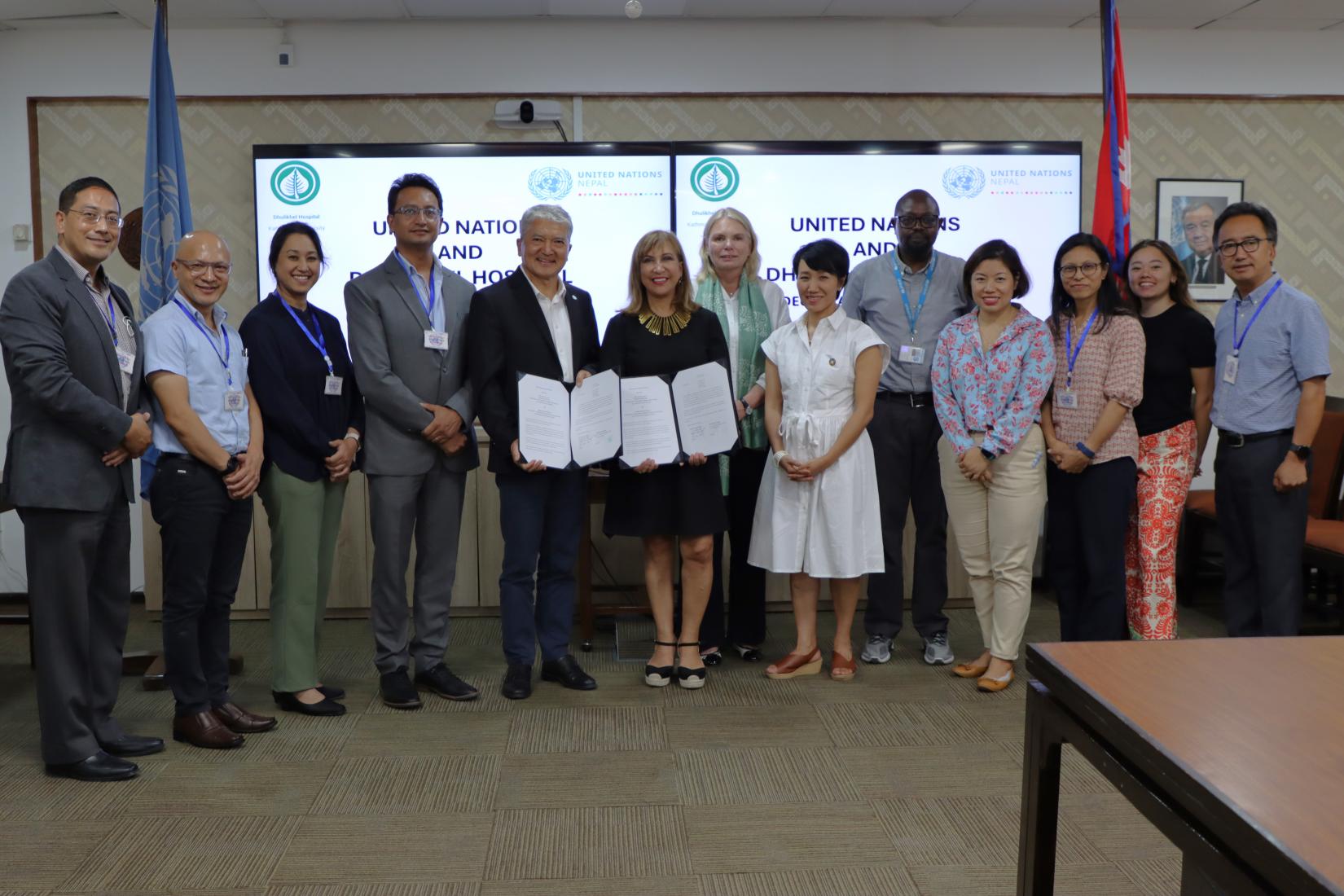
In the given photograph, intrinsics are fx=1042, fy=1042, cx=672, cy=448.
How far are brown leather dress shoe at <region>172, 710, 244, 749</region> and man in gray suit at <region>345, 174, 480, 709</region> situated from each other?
0.55 m

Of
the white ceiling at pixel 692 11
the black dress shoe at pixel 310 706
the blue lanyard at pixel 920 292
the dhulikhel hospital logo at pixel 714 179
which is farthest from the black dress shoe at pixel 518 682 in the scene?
the white ceiling at pixel 692 11

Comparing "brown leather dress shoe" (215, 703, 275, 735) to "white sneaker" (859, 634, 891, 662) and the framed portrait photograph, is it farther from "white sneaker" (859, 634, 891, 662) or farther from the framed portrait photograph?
the framed portrait photograph

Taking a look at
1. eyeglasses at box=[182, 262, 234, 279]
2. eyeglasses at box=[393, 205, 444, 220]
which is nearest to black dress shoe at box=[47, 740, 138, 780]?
eyeglasses at box=[182, 262, 234, 279]

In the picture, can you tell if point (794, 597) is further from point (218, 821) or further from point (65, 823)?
point (65, 823)

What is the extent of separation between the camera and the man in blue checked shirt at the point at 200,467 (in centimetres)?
300

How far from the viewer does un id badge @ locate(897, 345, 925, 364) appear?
393 centimetres

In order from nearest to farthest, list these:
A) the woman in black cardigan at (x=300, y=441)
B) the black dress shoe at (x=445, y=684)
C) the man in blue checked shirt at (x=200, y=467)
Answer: the man in blue checked shirt at (x=200, y=467), the woman in black cardigan at (x=300, y=441), the black dress shoe at (x=445, y=684)

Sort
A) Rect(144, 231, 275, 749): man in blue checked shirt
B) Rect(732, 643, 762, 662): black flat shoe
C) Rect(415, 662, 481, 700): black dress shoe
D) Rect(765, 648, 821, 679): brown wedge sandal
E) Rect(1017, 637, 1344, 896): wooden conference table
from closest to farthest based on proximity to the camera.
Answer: Rect(1017, 637, 1344, 896): wooden conference table → Rect(144, 231, 275, 749): man in blue checked shirt → Rect(415, 662, 481, 700): black dress shoe → Rect(765, 648, 821, 679): brown wedge sandal → Rect(732, 643, 762, 662): black flat shoe

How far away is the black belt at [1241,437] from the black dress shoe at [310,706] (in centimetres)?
315

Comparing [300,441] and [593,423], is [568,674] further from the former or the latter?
[300,441]

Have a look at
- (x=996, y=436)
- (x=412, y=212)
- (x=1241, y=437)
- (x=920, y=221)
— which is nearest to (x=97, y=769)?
(x=412, y=212)

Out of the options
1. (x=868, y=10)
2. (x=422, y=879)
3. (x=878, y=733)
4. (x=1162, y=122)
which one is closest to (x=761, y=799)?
(x=878, y=733)

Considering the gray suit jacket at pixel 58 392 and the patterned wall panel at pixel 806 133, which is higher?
the patterned wall panel at pixel 806 133

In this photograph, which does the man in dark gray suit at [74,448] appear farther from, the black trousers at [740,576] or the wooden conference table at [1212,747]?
the wooden conference table at [1212,747]
